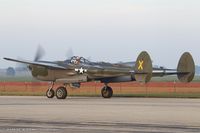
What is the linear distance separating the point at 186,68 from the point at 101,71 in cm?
595

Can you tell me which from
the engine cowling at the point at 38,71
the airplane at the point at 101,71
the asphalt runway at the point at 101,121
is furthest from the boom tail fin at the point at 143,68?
the asphalt runway at the point at 101,121

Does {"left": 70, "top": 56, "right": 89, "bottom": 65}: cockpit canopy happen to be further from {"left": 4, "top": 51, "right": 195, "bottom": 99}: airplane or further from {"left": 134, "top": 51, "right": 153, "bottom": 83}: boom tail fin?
{"left": 134, "top": 51, "right": 153, "bottom": 83}: boom tail fin

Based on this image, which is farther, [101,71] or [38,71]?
[38,71]

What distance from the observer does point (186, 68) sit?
3856 centimetres

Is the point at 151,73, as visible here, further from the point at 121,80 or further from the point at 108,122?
the point at 108,122

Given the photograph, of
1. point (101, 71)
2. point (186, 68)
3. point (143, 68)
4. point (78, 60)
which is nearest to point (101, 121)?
point (143, 68)

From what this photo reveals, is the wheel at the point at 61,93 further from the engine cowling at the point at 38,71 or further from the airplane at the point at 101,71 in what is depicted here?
the engine cowling at the point at 38,71

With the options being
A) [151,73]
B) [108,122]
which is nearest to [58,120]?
[108,122]

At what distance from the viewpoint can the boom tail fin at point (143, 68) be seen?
36.7m

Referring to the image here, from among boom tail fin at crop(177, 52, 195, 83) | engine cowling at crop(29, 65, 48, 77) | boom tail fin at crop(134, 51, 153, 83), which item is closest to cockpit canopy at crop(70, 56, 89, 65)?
engine cowling at crop(29, 65, 48, 77)

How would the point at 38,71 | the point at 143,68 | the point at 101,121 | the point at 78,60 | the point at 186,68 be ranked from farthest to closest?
the point at 38,71
the point at 78,60
the point at 186,68
the point at 143,68
the point at 101,121

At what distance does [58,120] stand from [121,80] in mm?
19290

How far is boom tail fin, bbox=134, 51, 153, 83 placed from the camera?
3666cm

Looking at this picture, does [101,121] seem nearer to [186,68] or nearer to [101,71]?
[101,71]
